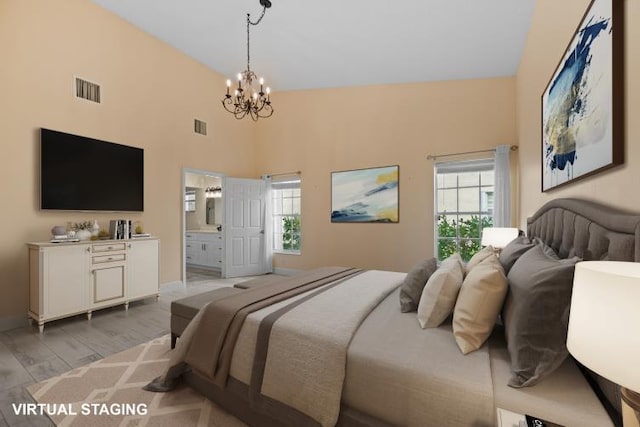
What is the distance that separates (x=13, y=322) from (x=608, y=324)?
4.65 meters

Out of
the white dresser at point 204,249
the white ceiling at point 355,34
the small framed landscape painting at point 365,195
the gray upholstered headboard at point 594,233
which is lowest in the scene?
the white dresser at point 204,249

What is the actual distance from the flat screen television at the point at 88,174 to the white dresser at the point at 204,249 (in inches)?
94.0

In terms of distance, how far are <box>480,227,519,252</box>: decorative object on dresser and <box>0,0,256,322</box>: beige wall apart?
4.55m

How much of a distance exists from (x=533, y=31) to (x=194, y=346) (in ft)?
13.6

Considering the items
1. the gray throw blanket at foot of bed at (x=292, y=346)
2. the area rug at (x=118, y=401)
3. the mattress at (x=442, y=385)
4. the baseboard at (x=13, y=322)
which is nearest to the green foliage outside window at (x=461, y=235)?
the gray throw blanket at foot of bed at (x=292, y=346)

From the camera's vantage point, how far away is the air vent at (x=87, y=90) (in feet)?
11.6

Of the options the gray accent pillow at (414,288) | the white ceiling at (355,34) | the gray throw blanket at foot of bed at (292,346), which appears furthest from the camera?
the white ceiling at (355,34)

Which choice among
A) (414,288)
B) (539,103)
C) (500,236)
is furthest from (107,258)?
(539,103)

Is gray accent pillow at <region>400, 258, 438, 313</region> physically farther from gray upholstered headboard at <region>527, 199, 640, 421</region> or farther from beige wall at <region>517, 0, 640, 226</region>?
beige wall at <region>517, 0, 640, 226</region>

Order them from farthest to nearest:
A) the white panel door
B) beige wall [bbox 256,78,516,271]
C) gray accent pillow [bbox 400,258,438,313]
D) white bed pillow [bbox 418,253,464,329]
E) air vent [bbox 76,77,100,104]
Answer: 1. the white panel door
2. beige wall [bbox 256,78,516,271]
3. air vent [bbox 76,77,100,104]
4. gray accent pillow [bbox 400,258,438,313]
5. white bed pillow [bbox 418,253,464,329]

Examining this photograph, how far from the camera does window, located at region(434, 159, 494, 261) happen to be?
4.18m

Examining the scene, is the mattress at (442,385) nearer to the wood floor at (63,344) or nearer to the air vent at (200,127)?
the wood floor at (63,344)

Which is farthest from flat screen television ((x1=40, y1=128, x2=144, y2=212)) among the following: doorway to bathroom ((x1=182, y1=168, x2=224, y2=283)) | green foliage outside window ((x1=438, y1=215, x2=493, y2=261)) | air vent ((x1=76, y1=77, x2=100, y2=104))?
green foliage outside window ((x1=438, y1=215, x2=493, y2=261))

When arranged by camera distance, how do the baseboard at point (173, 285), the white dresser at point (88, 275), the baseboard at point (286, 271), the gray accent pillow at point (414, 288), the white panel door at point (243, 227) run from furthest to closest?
the baseboard at point (286, 271), the white panel door at point (243, 227), the baseboard at point (173, 285), the white dresser at point (88, 275), the gray accent pillow at point (414, 288)
